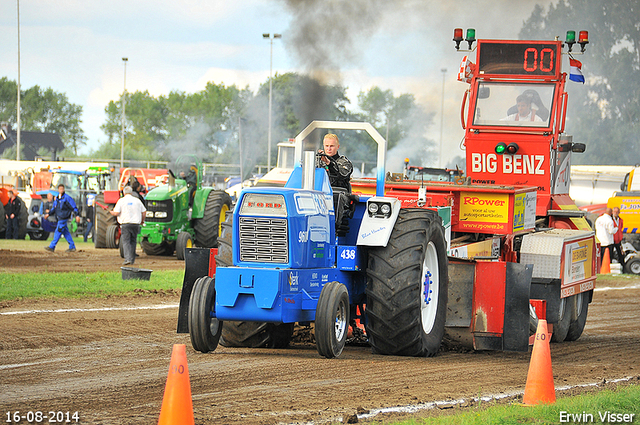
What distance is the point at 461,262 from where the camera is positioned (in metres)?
8.70

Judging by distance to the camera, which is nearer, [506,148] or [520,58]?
[506,148]

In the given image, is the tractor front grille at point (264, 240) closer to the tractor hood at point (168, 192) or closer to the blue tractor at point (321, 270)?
the blue tractor at point (321, 270)

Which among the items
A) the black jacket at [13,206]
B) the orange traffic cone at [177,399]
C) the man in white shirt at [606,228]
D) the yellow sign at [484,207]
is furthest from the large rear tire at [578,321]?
the black jacket at [13,206]

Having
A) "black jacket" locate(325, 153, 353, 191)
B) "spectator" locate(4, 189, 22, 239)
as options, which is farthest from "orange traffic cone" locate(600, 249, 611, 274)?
"spectator" locate(4, 189, 22, 239)

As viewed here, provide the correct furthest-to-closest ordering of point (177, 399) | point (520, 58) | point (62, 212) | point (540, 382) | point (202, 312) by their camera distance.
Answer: point (62, 212) < point (520, 58) < point (202, 312) < point (540, 382) < point (177, 399)

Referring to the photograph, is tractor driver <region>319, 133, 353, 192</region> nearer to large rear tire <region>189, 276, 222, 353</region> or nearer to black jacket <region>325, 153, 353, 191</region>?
black jacket <region>325, 153, 353, 191</region>

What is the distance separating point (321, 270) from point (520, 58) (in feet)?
22.0

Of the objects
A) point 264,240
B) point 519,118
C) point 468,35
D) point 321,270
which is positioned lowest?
point 321,270

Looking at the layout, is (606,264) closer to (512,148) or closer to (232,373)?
(512,148)

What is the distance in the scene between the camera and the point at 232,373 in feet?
21.1

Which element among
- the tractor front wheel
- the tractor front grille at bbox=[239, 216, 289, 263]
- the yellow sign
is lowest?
the tractor front wheel

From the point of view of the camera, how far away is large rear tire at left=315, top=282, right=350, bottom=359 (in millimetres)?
6887

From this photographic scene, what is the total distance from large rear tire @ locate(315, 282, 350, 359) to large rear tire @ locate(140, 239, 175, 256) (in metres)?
13.6

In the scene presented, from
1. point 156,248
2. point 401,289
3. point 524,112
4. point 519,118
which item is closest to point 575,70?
point 524,112
